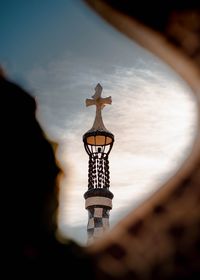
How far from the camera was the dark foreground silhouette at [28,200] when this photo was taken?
483 millimetres

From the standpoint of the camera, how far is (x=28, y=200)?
53cm

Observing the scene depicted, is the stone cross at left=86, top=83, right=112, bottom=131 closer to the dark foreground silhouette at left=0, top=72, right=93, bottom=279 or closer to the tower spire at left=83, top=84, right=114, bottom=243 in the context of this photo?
the tower spire at left=83, top=84, right=114, bottom=243

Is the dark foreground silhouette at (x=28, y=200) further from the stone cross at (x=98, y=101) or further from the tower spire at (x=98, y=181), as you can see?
the stone cross at (x=98, y=101)

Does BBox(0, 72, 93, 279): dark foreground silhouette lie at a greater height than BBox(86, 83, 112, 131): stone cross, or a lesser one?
lesser

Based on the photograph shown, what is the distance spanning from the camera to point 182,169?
0.48 meters

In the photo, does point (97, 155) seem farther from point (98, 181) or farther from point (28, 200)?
point (28, 200)

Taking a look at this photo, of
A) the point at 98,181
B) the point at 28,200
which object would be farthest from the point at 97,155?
the point at 28,200

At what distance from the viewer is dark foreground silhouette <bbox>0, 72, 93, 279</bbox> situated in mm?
483

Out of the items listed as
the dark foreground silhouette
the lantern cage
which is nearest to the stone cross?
the lantern cage

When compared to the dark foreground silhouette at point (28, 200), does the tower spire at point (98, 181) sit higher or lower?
higher

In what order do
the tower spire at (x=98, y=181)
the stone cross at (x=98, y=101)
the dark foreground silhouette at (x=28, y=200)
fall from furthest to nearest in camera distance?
the stone cross at (x=98, y=101) < the tower spire at (x=98, y=181) < the dark foreground silhouette at (x=28, y=200)

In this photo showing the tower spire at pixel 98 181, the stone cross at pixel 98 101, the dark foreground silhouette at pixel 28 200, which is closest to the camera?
the dark foreground silhouette at pixel 28 200

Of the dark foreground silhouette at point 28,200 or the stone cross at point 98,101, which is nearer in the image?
the dark foreground silhouette at point 28,200

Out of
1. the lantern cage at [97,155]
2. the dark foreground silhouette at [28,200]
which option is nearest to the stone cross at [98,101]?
the lantern cage at [97,155]
